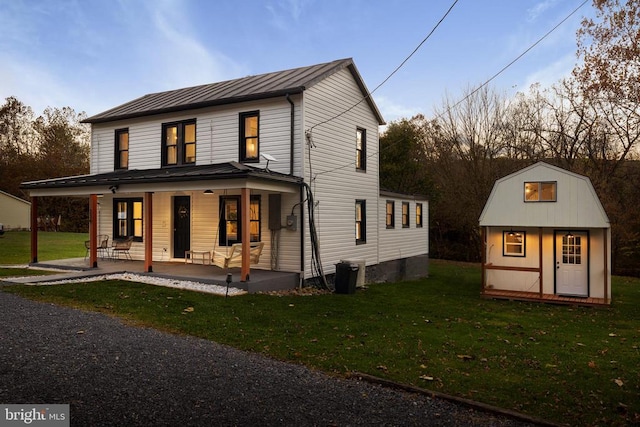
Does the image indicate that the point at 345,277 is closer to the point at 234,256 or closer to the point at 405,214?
the point at 234,256

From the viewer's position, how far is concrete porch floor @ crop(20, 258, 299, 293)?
11.3 m

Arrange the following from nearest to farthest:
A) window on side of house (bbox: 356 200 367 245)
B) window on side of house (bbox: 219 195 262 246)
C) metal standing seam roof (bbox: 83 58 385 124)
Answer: metal standing seam roof (bbox: 83 58 385 124), window on side of house (bbox: 219 195 262 246), window on side of house (bbox: 356 200 367 245)

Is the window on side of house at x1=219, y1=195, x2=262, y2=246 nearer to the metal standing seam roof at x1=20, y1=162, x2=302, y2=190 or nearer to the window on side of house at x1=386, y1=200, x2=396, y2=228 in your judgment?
the metal standing seam roof at x1=20, y1=162, x2=302, y2=190

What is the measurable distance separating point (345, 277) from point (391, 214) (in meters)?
6.32

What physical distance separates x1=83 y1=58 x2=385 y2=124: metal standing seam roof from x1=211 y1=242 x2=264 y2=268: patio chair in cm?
468

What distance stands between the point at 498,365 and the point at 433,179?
84.7 feet

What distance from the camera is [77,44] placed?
2508 cm

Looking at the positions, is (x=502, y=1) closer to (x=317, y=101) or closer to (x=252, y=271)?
(x=317, y=101)

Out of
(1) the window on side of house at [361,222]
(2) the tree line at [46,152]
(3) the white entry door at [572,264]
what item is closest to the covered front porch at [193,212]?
(1) the window on side of house at [361,222]

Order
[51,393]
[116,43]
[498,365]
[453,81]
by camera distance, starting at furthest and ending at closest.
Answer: [453,81] → [116,43] → [498,365] → [51,393]

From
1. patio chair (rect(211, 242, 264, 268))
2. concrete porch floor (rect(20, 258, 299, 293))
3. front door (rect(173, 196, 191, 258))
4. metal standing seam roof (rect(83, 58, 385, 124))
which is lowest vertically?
concrete porch floor (rect(20, 258, 299, 293))

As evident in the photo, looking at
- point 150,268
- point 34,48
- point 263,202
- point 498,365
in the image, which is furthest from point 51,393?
point 34,48

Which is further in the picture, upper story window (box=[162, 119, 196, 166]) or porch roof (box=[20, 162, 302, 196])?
upper story window (box=[162, 119, 196, 166])

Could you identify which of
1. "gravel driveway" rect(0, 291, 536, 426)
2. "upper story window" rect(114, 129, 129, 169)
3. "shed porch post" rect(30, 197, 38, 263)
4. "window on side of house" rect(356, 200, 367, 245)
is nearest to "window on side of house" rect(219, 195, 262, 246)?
"window on side of house" rect(356, 200, 367, 245)
